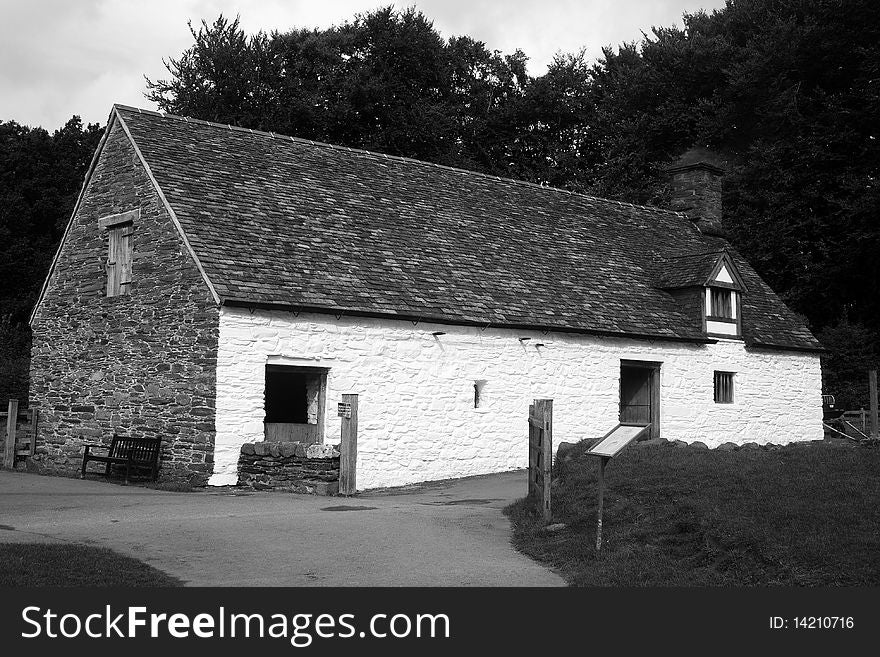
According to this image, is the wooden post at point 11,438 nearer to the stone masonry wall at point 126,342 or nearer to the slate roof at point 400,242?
the stone masonry wall at point 126,342

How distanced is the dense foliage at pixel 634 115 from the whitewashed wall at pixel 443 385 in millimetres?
11475

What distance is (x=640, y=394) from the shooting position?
83.8ft

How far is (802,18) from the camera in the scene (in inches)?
1576

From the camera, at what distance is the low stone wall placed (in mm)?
17188

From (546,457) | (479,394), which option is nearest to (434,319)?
(479,394)

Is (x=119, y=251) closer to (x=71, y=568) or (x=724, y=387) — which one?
(x=71, y=568)

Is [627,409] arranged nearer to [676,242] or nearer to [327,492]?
[676,242]

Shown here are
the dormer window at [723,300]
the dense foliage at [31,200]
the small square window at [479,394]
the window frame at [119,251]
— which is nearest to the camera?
the window frame at [119,251]

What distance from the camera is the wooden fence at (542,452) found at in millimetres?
12945

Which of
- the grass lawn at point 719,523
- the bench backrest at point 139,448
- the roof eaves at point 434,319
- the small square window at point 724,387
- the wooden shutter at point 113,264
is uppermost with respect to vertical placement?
the wooden shutter at point 113,264

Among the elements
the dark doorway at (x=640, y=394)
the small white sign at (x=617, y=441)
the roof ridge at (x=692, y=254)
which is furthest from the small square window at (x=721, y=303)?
the small white sign at (x=617, y=441)

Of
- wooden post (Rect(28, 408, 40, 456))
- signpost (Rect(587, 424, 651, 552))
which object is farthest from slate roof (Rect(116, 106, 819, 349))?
signpost (Rect(587, 424, 651, 552))

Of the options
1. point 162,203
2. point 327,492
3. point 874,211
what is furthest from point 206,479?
point 874,211

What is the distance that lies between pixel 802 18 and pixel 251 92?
22.5 m
